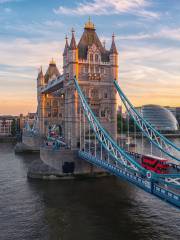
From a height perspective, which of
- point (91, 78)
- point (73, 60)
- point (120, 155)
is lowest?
point (120, 155)

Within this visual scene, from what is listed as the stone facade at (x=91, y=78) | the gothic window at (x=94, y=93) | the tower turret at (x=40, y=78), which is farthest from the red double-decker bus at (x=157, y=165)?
the tower turret at (x=40, y=78)

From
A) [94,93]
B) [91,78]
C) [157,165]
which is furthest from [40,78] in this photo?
[157,165]

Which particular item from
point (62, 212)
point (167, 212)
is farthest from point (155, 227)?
point (62, 212)

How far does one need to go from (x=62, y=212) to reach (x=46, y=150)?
21.4 metres

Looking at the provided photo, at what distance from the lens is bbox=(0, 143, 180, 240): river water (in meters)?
31.3

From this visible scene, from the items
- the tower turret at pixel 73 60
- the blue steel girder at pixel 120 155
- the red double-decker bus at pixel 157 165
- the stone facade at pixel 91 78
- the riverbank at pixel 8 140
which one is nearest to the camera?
the blue steel girder at pixel 120 155

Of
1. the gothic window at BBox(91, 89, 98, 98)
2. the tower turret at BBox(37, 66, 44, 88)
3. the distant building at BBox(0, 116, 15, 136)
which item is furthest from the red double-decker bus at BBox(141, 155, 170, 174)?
the distant building at BBox(0, 116, 15, 136)

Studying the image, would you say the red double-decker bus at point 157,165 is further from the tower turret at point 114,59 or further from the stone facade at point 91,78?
the tower turret at point 114,59

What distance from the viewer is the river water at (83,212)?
103 ft

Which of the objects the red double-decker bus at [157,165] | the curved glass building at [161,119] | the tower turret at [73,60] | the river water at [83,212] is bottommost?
the river water at [83,212]

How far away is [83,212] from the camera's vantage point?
37312 millimetres

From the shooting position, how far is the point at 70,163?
54875 millimetres

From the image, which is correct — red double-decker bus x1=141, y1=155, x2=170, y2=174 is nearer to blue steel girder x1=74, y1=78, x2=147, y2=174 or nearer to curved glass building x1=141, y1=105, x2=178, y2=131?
blue steel girder x1=74, y1=78, x2=147, y2=174

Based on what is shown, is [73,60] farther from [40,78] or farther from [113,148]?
[40,78]
